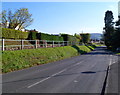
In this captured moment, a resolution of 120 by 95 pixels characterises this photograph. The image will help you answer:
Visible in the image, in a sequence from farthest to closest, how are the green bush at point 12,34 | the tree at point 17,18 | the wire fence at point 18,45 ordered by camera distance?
the tree at point 17,18, the green bush at point 12,34, the wire fence at point 18,45

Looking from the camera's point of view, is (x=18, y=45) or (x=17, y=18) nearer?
(x=18, y=45)

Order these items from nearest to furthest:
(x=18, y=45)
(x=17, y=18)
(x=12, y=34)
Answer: (x=18, y=45), (x=12, y=34), (x=17, y=18)

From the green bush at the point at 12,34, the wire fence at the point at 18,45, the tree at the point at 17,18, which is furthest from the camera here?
the tree at the point at 17,18

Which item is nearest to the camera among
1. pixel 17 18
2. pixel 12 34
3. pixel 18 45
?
pixel 18 45

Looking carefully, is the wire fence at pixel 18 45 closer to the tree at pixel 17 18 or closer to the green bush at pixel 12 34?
the green bush at pixel 12 34

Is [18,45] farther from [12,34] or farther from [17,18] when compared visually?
Result: [17,18]

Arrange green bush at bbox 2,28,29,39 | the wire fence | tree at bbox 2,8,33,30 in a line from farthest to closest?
tree at bbox 2,8,33,30
green bush at bbox 2,28,29,39
the wire fence

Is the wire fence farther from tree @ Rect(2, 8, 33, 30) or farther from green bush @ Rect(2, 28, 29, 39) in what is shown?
tree @ Rect(2, 8, 33, 30)

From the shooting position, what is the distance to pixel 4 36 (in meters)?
22.7

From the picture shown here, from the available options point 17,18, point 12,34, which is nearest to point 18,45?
point 12,34

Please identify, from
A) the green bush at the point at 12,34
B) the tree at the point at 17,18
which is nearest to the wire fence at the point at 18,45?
the green bush at the point at 12,34

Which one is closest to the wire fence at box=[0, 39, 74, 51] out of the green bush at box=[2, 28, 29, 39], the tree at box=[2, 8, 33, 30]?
the green bush at box=[2, 28, 29, 39]

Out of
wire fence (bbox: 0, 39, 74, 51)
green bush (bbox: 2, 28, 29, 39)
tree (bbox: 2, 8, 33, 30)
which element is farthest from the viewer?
tree (bbox: 2, 8, 33, 30)

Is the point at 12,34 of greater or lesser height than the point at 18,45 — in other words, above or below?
above
